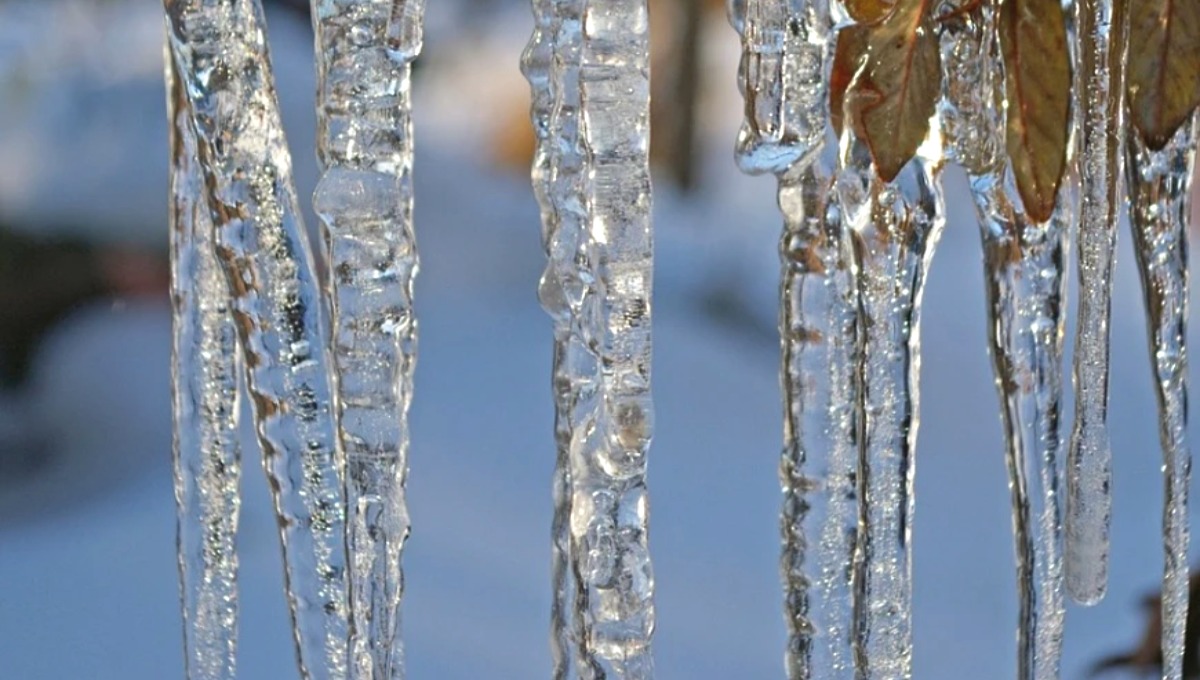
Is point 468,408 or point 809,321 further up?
point 809,321

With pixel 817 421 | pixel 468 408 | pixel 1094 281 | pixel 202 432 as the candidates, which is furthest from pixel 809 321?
pixel 468 408

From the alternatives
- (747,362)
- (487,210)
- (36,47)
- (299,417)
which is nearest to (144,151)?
(36,47)

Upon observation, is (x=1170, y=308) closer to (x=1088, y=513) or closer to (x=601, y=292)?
(x=1088, y=513)

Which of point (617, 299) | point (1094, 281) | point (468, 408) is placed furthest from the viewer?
point (468, 408)

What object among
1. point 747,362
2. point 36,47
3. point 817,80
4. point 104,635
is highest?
point 36,47

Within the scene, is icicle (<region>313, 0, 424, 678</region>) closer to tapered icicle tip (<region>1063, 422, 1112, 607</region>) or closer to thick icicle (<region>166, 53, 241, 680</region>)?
thick icicle (<region>166, 53, 241, 680</region>)

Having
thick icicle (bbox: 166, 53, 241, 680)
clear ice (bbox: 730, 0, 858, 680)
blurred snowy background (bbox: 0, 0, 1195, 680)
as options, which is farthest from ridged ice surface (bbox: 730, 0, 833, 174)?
blurred snowy background (bbox: 0, 0, 1195, 680)

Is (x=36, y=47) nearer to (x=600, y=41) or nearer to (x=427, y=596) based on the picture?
(x=427, y=596)
